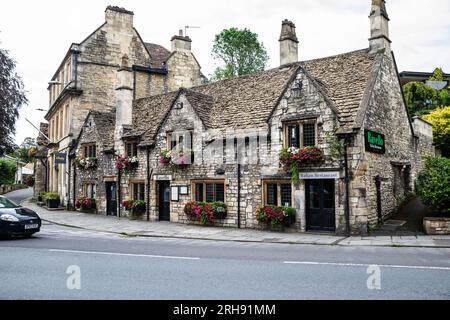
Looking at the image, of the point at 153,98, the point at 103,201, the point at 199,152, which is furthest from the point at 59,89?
the point at 199,152

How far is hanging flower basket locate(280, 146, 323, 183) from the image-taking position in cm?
1582

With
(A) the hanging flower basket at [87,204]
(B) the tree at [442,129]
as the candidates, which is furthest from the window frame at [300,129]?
(B) the tree at [442,129]

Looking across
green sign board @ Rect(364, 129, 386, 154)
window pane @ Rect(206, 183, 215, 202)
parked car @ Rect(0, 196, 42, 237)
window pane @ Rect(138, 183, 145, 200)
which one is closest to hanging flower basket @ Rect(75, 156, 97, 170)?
window pane @ Rect(138, 183, 145, 200)

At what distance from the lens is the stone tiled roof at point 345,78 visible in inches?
640

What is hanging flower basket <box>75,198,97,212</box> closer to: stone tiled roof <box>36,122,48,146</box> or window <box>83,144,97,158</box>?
window <box>83,144,97,158</box>

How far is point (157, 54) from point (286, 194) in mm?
23843

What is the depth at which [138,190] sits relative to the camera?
23.6 metres

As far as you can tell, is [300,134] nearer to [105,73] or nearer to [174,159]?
[174,159]

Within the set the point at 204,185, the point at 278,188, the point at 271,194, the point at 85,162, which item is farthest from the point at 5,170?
the point at 278,188

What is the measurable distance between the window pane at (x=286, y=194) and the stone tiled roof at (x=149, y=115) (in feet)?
29.0

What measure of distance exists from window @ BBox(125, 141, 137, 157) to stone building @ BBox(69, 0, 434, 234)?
0.21 feet

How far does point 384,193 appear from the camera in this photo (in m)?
17.4
